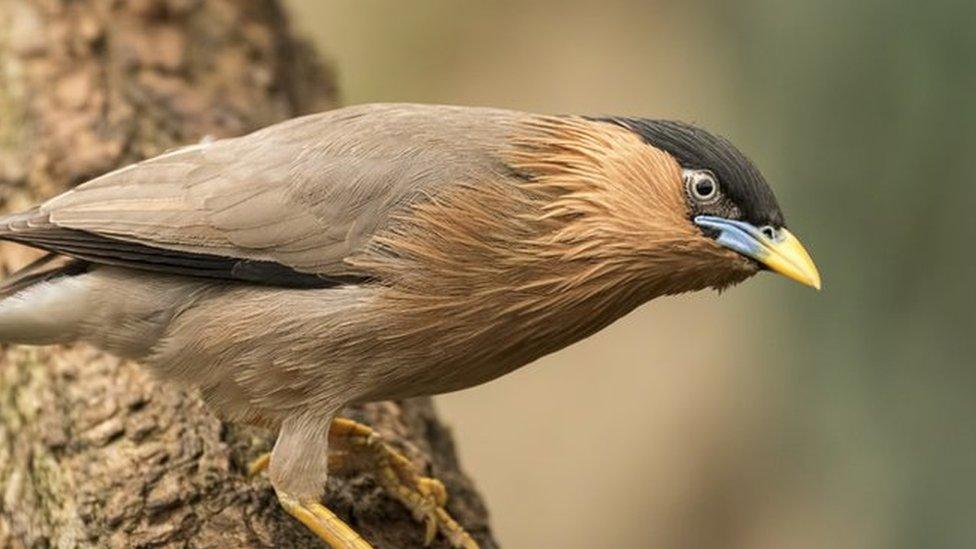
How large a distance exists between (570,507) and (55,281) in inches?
260

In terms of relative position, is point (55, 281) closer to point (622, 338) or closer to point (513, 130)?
point (513, 130)

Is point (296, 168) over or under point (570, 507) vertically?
over

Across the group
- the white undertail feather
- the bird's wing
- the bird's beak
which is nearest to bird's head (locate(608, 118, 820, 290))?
the bird's beak

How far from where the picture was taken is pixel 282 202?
435cm

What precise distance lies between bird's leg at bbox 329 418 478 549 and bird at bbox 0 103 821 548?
1.12 feet

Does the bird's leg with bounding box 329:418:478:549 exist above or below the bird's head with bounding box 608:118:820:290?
below

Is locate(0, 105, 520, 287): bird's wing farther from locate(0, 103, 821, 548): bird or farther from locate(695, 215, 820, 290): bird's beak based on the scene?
locate(695, 215, 820, 290): bird's beak

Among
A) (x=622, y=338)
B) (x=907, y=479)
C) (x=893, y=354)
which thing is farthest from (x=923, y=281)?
(x=622, y=338)

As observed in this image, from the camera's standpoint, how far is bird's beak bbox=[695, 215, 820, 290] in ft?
13.4

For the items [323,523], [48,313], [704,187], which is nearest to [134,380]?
[48,313]

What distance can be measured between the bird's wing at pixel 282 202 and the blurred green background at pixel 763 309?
374cm

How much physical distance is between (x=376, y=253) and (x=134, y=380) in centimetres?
126

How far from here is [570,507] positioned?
417 inches

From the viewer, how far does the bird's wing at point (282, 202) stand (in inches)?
169
